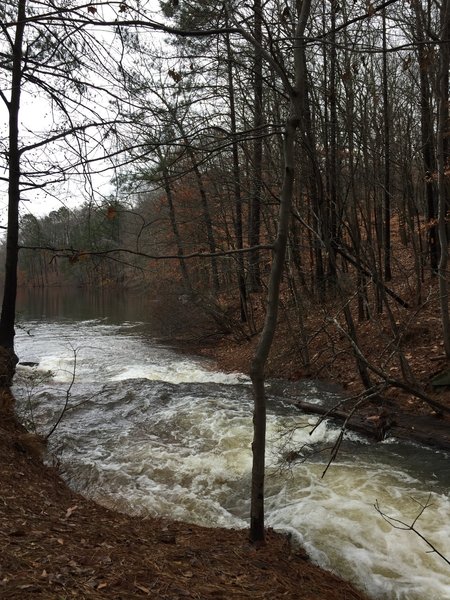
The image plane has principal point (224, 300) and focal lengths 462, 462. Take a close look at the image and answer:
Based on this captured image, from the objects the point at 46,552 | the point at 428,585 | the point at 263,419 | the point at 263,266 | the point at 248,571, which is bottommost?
the point at 428,585

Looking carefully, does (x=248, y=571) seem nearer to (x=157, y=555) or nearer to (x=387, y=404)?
(x=157, y=555)

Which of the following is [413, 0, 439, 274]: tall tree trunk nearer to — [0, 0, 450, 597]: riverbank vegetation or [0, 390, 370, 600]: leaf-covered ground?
[0, 0, 450, 597]: riverbank vegetation

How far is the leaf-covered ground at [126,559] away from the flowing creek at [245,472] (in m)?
0.51

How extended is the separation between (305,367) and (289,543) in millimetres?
7035

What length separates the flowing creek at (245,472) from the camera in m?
4.30

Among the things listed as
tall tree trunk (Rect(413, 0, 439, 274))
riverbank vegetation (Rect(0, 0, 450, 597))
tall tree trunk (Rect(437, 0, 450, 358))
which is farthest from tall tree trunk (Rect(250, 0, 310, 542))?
tall tree trunk (Rect(413, 0, 439, 274))

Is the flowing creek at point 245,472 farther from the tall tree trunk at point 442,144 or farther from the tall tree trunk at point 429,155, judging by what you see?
the tall tree trunk at point 429,155

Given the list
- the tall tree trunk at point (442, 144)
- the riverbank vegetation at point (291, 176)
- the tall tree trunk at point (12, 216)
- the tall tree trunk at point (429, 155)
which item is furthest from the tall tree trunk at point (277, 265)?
the tall tree trunk at point (429, 155)

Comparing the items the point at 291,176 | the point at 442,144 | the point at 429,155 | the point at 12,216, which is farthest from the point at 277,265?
the point at 429,155

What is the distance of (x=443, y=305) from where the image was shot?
8.08 meters

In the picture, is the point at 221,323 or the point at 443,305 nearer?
the point at 443,305

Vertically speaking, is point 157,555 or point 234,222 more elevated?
point 234,222

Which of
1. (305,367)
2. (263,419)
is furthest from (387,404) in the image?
(263,419)

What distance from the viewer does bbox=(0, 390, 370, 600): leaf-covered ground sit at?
281cm
